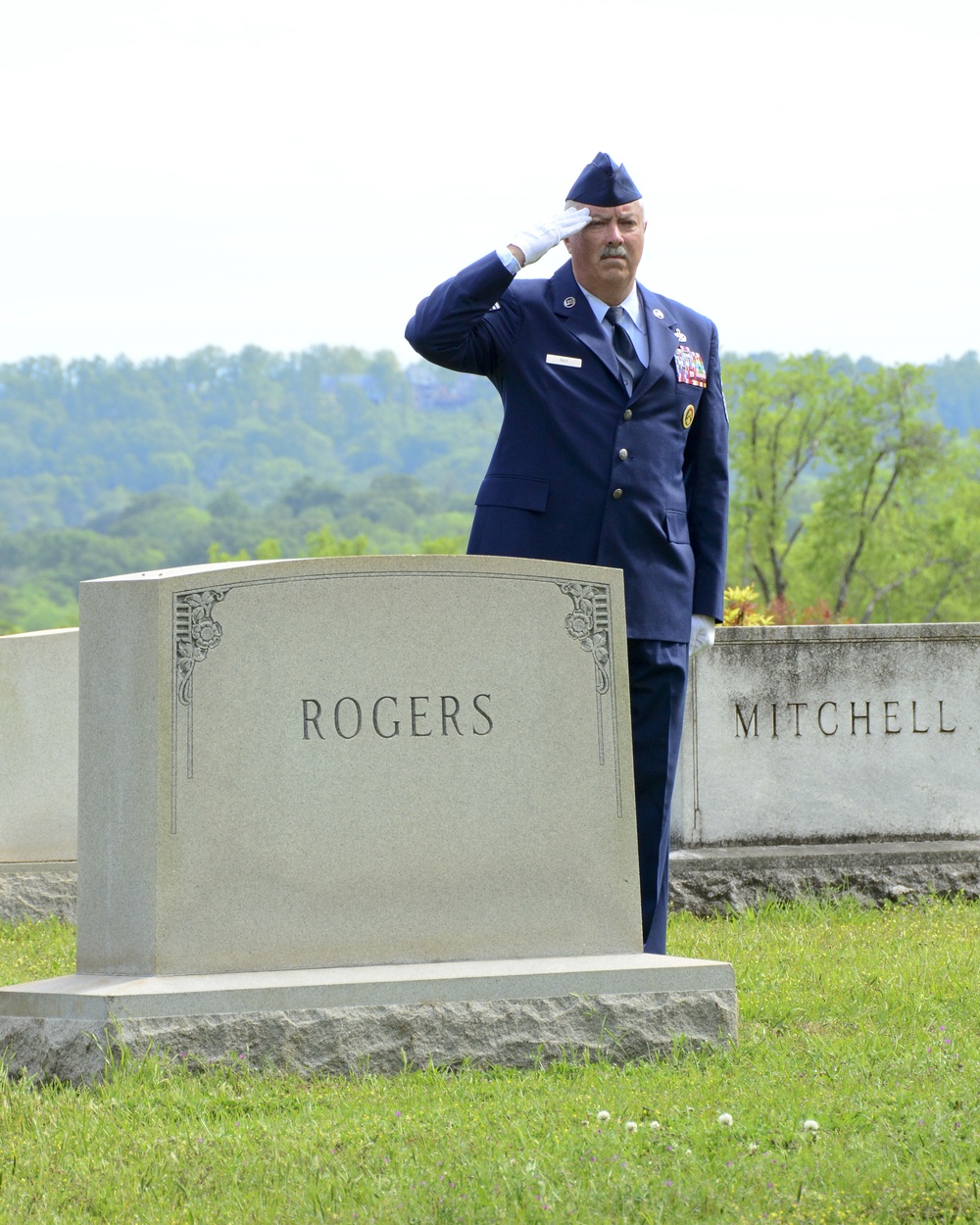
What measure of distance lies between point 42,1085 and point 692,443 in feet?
8.19

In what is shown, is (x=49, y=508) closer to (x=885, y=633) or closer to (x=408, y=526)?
(x=408, y=526)

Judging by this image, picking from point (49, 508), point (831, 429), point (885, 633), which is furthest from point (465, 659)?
point (49, 508)

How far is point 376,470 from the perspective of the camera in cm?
14125

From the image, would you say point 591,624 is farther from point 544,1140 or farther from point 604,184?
point 544,1140

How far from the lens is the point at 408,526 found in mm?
100125

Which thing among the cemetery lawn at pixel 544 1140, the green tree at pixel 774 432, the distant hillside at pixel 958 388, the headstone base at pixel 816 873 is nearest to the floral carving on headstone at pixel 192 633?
the cemetery lawn at pixel 544 1140

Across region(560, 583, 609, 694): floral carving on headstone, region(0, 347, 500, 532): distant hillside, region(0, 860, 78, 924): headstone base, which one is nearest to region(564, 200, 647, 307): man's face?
region(560, 583, 609, 694): floral carving on headstone

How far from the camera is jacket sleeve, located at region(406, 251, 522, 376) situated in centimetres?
411

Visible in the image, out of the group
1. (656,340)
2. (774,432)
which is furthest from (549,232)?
(774,432)

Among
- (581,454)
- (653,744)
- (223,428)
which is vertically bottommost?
(653,744)

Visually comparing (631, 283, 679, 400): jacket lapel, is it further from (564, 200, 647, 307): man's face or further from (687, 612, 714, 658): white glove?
(687, 612, 714, 658): white glove

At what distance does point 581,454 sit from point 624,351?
1.19ft

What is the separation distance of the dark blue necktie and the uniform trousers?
0.75 m

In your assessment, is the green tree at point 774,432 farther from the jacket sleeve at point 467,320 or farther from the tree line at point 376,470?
the jacket sleeve at point 467,320
